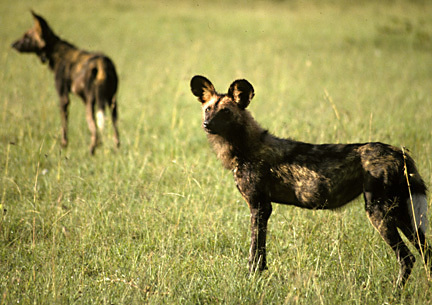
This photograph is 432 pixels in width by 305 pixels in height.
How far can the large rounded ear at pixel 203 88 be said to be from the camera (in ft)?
11.2

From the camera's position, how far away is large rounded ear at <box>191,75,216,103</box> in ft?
11.2

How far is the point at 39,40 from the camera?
7219mm

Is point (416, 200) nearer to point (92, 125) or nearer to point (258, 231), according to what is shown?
point (258, 231)

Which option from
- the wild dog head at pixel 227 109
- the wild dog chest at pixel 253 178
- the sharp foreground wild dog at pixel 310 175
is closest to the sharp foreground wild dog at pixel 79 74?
the wild dog head at pixel 227 109

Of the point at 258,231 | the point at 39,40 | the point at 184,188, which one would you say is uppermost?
the point at 39,40

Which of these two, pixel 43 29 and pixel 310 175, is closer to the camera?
pixel 310 175

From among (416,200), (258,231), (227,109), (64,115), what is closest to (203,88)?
(227,109)

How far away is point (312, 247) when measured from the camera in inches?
137

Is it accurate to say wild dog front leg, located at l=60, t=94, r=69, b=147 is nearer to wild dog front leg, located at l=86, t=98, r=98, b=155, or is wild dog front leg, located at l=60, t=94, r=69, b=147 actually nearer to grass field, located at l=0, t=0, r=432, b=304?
grass field, located at l=0, t=0, r=432, b=304

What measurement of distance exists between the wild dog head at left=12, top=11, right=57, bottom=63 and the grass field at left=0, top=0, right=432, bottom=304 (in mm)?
664

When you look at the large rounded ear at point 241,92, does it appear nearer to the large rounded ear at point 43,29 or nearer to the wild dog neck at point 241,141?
the wild dog neck at point 241,141

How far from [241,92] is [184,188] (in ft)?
4.48

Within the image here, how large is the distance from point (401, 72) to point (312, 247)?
28.9 ft

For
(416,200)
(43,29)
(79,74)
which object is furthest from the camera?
(43,29)
